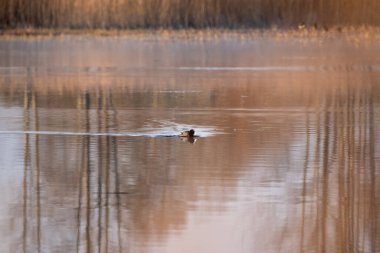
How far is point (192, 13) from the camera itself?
19.2 meters

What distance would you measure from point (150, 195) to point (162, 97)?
4677mm

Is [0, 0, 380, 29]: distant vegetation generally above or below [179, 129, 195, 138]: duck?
above

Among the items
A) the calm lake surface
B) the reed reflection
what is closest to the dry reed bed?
the calm lake surface

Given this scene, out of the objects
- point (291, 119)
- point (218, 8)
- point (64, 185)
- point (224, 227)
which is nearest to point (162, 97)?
point (291, 119)

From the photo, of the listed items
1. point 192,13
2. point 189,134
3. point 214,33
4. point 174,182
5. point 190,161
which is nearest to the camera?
point 174,182

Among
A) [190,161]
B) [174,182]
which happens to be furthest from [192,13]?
[174,182]

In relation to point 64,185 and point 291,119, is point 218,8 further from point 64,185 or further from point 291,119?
point 64,185

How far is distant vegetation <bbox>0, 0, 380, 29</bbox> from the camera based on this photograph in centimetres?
1917

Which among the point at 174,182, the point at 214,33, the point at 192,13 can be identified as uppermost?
the point at 192,13

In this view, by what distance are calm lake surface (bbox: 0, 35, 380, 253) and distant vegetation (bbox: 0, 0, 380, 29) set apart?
21.7 feet

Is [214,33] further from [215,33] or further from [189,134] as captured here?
[189,134]

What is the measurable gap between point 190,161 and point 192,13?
1328 cm

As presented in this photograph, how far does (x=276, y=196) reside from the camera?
199 inches

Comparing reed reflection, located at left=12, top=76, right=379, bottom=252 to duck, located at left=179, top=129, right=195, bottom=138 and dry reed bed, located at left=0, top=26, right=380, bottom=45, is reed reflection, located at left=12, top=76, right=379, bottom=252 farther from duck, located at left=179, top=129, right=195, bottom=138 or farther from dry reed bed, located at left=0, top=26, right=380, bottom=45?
dry reed bed, located at left=0, top=26, right=380, bottom=45
